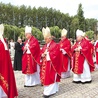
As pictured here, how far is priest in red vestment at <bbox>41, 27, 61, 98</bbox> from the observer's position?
7988mm

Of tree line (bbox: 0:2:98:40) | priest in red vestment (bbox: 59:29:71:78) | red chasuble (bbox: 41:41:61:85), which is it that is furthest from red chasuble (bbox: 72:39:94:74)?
tree line (bbox: 0:2:98:40)

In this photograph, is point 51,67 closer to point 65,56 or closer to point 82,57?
point 82,57

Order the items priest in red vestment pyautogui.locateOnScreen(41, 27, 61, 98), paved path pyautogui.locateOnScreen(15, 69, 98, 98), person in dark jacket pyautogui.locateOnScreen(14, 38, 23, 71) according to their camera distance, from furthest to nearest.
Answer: person in dark jacket pyautogui.locateOnScreen(14, 38, 23, 71) → paved path pyautogui.locateOnScreen(15, 69, 98, 98) → priest in red vestment pyautogui.locateOnScreen(41, 27, 61, 98)

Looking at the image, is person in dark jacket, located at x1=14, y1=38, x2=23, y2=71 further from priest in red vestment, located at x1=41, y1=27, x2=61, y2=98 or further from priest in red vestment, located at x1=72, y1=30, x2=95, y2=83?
priest in red vestment, located at x1=41, y1=27, x2=61, y2=98

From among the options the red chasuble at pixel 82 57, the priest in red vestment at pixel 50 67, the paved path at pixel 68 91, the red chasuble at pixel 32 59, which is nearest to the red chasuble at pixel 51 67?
the priest in red vestment at pixel 50 67

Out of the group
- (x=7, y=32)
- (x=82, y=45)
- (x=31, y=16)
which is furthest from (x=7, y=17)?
(x=82, y=45)

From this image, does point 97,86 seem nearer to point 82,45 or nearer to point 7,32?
point 82,45

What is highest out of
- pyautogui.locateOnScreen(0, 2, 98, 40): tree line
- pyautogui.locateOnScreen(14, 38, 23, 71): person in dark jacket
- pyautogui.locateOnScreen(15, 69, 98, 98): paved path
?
pyautogui.locateOnScreen(0, 2, 98, 40): tree line

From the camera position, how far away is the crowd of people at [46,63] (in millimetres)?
6613

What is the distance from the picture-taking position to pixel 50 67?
26.6 feet

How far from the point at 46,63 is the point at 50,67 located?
18cm

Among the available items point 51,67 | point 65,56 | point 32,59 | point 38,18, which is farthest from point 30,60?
point 38,18

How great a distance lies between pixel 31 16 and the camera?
2837 inches

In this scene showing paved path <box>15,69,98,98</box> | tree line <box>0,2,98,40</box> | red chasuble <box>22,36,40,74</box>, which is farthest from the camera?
tree line <box>0,2,98,40</box>
